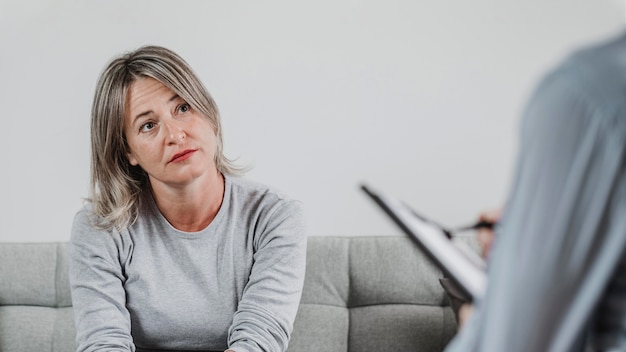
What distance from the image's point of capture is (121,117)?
1797 mm

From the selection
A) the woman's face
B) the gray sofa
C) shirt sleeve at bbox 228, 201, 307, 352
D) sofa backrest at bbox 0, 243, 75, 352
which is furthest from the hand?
sofa backrest at bbox 0, 243, 75, 352

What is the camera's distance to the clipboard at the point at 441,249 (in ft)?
2.15

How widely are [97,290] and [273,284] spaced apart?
0.40 meters

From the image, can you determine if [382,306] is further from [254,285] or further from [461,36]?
[461,36]

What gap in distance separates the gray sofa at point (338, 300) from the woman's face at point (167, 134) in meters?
0.45

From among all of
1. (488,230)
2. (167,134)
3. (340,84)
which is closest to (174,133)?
(167,134)

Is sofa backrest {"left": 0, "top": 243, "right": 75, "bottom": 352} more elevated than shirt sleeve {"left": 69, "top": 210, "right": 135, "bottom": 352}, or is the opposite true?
shirt sleeve {"left": 69, "top": 210, "right": 135, "bottom": 352}

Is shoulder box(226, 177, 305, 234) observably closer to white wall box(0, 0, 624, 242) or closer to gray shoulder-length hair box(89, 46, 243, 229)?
gray shoulder-length hair box(89, 46, 243, 229)

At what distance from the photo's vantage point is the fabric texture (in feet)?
1.64

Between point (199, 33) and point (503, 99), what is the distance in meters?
0.92

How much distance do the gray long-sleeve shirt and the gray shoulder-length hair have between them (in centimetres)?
5

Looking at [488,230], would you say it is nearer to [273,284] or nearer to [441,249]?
[441,249]

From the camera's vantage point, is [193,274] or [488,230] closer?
[488,230]

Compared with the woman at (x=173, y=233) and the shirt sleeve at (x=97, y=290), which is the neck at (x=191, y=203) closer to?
the woman at (x=173, y=233)
